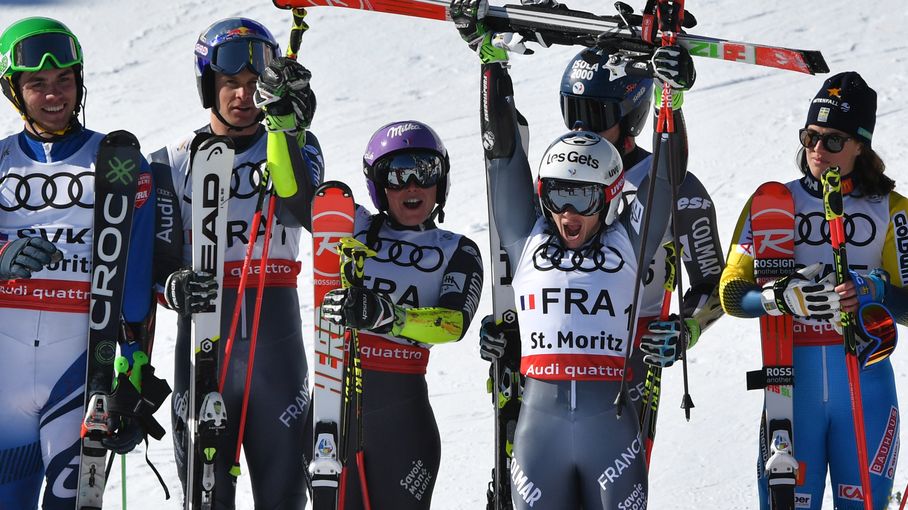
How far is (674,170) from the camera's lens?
6.02m

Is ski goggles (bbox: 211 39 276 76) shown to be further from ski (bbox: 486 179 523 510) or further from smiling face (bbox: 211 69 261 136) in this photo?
ski (bbox: 486 179 523 510)

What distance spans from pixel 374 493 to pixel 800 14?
13.4 metres

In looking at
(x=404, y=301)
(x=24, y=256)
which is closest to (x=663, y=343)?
(x=404, y=301)

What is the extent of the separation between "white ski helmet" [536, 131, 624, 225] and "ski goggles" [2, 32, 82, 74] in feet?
7.22

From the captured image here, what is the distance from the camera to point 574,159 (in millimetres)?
6254

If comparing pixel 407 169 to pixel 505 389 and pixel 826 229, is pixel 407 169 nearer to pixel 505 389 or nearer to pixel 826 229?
pixel 505 389

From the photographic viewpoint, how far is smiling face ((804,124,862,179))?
21.6ft

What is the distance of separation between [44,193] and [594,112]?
2.64m

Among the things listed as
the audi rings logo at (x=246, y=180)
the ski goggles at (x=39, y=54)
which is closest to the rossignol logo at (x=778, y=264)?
the audi rings logo at (x=246, y=180)

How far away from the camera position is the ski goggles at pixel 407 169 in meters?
6.73

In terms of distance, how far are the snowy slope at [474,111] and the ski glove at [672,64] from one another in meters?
3.98

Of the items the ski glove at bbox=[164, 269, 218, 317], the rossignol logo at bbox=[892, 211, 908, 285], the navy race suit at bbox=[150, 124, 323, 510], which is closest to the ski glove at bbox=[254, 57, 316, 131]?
the navy race suit at bbox=[150, 124, 323, 510]

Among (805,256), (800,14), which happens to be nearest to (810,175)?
(805,256)

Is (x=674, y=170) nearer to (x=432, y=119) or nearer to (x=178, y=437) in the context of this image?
(x=178, y=437)
